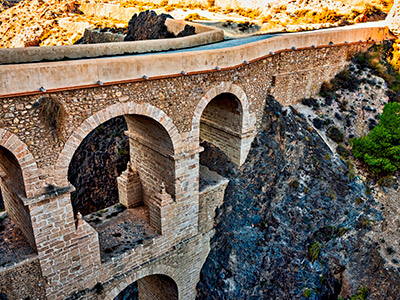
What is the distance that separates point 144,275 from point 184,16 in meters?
21.2

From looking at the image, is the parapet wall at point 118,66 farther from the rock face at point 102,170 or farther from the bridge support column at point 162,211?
the rock face at point 102,170

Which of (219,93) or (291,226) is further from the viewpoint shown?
(291,226)

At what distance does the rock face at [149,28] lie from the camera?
19594mm

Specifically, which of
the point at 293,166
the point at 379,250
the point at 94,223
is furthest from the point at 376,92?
the point at 94,223

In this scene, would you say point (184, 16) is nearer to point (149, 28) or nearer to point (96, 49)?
point (149, 28)

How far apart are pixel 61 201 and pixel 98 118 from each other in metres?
2.28

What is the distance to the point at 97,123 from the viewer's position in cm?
855

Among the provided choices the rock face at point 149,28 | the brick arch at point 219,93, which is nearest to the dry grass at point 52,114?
the brick arch at point 219,93

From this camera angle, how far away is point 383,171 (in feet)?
45.1

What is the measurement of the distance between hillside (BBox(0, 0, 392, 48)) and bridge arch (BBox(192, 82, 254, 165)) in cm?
868

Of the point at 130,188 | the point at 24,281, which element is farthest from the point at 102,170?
the point at 24,281

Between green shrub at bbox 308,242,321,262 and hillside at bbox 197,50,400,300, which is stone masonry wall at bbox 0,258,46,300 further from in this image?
green shrub at bbox 308,242,321,262

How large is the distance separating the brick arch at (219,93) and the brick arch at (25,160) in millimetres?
4805

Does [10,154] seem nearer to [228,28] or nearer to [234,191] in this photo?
[234,191]
